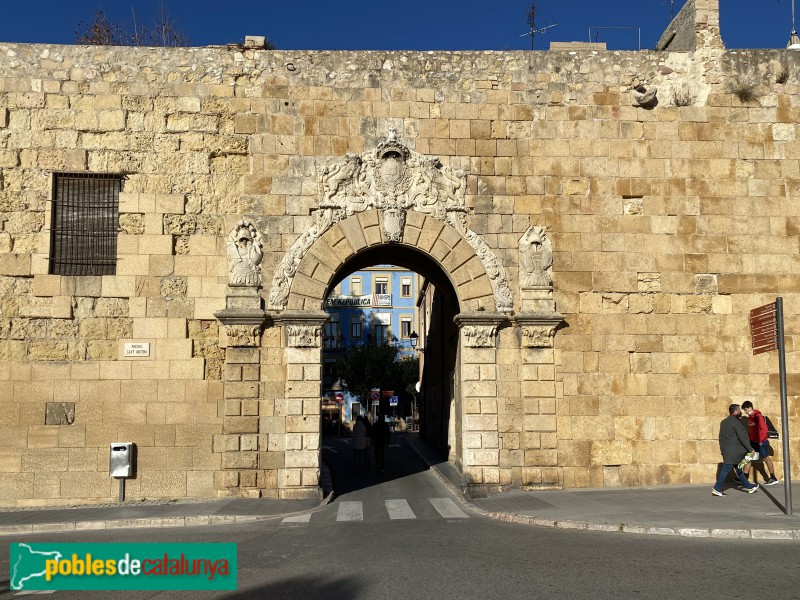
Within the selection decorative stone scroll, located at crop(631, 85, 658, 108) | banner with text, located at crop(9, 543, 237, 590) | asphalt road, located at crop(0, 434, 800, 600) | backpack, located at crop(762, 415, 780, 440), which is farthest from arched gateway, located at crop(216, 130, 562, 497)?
banner with text, located at crop(9, 543, 237, 590)

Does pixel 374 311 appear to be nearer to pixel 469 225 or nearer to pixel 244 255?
pixel 469 225

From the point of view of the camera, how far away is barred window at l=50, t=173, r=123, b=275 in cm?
1238

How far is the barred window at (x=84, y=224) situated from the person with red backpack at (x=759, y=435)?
10.3 m

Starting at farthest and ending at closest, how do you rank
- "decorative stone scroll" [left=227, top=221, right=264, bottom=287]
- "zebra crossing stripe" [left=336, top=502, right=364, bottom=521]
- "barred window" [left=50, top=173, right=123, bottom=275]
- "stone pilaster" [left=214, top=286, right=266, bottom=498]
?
"barred window" [left=50, top=173, right=123, bottom=275] < "decorative stone scroll" [left=227, top=221, right=264, bottom=287] < "stone pilaster" [left=214, top=286, right=266, bottom=498] < "zebra crossing stripe" [left=336, top=502, right=364, bottom=521]

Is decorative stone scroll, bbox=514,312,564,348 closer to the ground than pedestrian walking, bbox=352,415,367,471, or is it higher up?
higher up

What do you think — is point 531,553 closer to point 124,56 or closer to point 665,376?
point 665,376

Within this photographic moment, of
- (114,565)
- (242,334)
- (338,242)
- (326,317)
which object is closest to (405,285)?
(338,242)

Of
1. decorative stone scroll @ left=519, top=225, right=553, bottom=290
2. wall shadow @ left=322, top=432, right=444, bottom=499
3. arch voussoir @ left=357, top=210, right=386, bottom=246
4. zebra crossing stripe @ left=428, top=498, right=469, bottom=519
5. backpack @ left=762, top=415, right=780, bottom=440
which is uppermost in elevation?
arch voussoir @ left=357, top=210, right=386, bottom=246

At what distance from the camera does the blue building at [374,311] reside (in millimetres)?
53656

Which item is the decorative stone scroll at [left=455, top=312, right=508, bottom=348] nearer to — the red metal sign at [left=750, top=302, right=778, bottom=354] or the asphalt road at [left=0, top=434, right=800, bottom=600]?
the asphalt road at [left=0, top=434, right=800, bottom=600]

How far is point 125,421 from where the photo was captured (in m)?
12.0

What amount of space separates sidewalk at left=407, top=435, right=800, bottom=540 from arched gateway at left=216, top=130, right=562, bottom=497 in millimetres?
1029

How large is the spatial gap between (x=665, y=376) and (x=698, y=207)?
2951 mm

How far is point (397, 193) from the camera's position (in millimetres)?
12781
